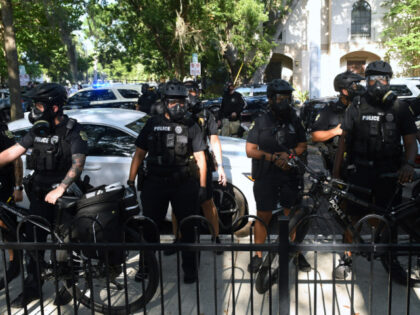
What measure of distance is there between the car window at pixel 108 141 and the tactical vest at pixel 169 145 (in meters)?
1.36

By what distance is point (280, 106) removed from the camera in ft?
12.9

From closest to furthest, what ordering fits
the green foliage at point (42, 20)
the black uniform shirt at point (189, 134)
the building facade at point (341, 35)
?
the black uniform shirt at point (189, 134), the green foliage at point (42, 20), the building facade at point (341, 35)

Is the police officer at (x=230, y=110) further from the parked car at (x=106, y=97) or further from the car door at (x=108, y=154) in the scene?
the car door at (x=108, y=154)

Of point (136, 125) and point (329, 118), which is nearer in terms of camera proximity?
point (329, 118)

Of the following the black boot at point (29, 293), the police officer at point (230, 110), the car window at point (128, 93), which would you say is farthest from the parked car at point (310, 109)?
the black boot at point (29, 293)

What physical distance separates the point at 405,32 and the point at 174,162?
27.1 metres

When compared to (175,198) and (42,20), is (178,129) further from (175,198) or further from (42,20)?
(42,20)

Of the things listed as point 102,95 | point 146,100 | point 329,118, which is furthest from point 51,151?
point 102,95

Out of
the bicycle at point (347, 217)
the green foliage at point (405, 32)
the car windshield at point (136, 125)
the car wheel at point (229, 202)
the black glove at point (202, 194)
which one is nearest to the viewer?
the bicycle at point (347, 217)

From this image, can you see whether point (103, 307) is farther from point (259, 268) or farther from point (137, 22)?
point (137, 22)

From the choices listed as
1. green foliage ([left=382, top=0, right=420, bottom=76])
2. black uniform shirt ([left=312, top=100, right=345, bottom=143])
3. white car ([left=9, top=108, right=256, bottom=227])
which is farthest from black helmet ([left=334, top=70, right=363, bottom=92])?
green foliage ([left=382, top=0, right=420, bottom=76])

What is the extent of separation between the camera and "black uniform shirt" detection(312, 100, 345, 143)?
502 centimetres

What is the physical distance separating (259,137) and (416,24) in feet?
80.9

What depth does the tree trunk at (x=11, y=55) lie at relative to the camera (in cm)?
1282
